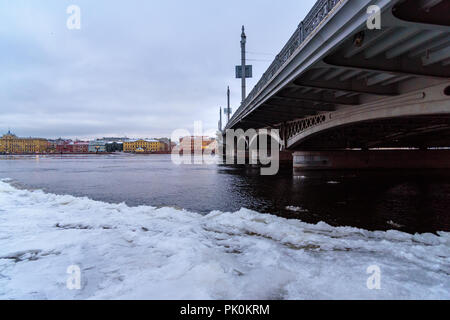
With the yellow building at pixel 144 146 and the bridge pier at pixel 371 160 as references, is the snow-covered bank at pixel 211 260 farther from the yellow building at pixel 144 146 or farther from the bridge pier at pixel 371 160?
the yellow building at pixel 144 146

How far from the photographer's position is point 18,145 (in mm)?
159500

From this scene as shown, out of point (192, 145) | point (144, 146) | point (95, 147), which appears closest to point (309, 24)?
point (192, 145)

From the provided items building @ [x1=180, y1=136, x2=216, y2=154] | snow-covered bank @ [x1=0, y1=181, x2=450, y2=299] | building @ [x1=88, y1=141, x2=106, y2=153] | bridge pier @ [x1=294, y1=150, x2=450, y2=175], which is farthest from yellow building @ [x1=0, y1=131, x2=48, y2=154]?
snow-covered bank @ [x1=0, y1=181, x2=450, y2=299]

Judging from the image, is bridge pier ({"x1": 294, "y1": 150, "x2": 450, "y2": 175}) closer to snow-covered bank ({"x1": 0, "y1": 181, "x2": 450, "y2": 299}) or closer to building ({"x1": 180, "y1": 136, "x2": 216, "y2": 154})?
snow-covered bank ({"x1": 0, "y1": 181, "x2": 450, "y2": 299})

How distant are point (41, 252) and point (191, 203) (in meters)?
7.46

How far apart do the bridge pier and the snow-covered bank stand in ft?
78.5

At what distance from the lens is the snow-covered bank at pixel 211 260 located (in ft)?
10.9

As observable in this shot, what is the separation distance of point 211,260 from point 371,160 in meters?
32.5

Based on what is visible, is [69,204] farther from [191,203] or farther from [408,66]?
[408,66]

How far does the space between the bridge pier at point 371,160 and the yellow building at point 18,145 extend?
596 ft

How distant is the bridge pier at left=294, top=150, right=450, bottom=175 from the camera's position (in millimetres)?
30031

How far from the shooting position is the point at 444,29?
5.66 meters

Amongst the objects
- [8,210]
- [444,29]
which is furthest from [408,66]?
[8,210]

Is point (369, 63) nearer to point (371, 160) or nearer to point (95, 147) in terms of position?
point (371, 160)
